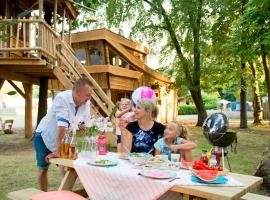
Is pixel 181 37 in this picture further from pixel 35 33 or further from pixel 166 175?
pixel 166 175

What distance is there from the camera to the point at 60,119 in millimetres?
4047

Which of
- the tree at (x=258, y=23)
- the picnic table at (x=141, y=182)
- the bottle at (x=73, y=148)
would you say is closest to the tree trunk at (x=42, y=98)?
the tree at (x=258, y=23)

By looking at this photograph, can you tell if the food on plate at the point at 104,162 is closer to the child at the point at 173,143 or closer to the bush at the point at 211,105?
the child at the point at 173,143

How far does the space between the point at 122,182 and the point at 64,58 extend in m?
8.94

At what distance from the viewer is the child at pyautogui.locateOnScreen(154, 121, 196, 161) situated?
3.93m

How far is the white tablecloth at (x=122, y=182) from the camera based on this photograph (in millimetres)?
2885

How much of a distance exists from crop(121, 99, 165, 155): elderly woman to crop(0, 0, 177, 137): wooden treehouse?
1.97 meters

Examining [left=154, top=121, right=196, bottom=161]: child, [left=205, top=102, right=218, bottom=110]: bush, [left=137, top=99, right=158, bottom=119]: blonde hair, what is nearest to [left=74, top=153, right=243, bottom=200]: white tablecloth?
[left=154, top=121, right=196, bottom=161]: child

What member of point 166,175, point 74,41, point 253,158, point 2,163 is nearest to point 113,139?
point 2,163

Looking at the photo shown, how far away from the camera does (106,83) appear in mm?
16641

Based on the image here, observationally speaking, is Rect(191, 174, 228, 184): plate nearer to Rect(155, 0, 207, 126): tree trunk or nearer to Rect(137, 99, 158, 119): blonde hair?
Rect(137, 99, 158, 119): blonde hair

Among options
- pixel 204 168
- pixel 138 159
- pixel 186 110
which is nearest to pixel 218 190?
pixel 204 168

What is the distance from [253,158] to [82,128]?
6.77m

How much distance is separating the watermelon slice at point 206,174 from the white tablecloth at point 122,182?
87 mm
